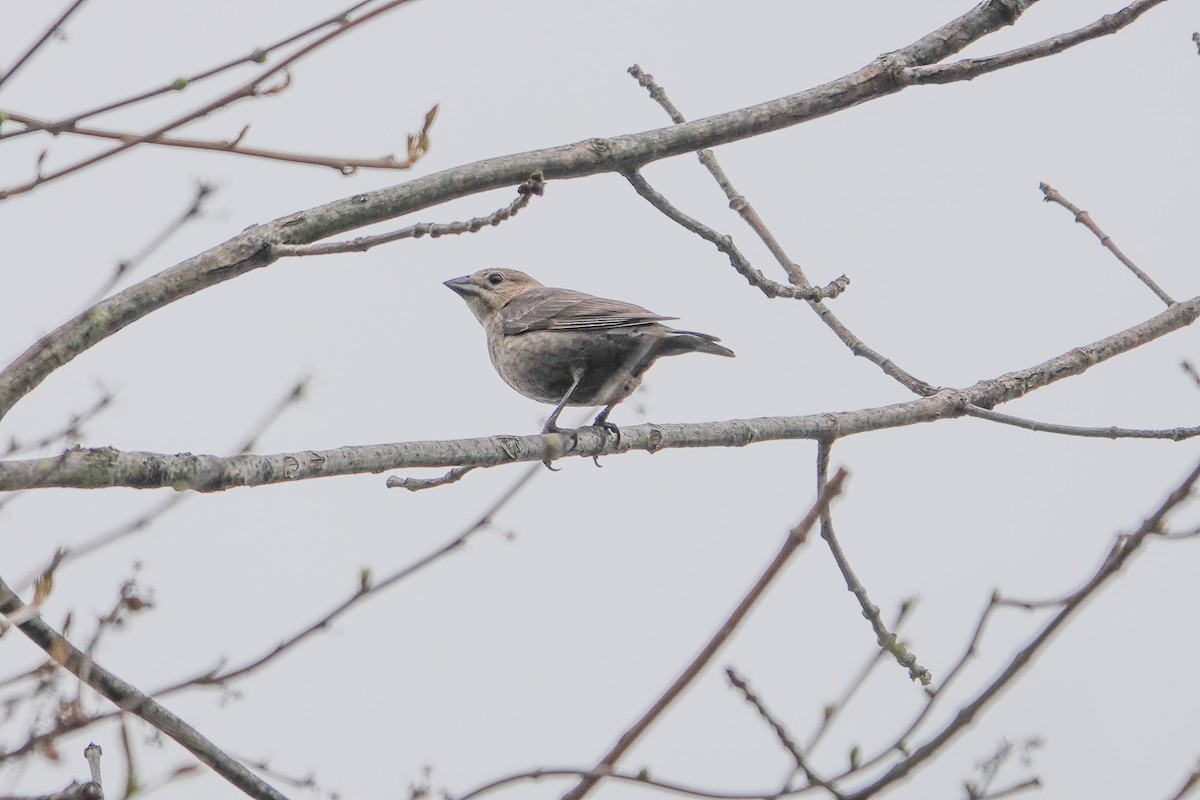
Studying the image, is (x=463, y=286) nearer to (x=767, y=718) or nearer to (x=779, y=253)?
(x=779, y=253)

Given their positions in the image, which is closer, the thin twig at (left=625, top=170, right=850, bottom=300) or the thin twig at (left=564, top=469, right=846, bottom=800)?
the thin twig at (left=564, top=469, right=846, bottom=800)

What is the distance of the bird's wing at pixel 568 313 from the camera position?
6.55 m

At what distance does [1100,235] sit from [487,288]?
165 inches

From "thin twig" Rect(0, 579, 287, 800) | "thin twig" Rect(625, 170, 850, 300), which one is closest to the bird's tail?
"thin twig" Rect(625, 170, 850, 300)

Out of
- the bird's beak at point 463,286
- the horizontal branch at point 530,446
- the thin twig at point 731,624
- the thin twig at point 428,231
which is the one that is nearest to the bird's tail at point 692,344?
the horizontal branch at point 530,446

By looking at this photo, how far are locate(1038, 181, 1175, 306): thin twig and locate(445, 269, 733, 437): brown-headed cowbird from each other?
166cm

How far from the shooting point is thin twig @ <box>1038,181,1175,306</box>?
4891mm

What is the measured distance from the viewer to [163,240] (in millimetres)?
2404

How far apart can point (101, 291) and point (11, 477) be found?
0.37m

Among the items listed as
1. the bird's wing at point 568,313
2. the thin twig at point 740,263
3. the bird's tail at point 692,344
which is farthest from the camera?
the bird's wing at point 568,313

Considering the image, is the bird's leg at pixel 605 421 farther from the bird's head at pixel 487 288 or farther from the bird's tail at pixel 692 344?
the bird's head at pixel 487 288

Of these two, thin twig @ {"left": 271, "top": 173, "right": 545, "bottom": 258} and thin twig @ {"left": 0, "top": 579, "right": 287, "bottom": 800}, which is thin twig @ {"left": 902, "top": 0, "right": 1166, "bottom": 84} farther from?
thin twig @ {"left": 0, "top": 579, "right": 287, "bottom": 800}

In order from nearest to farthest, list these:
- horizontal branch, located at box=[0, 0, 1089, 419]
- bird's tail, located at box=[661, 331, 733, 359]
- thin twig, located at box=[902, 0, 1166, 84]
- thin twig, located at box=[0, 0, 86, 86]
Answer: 1. thin twig, located at box=[0, 0, 86, 86]
2. horizontal branch, located at box=[0, 0, 1089, 419]
3. thin twig, located at box=[902, 0, 1166, 84]
4. bird's tail, located at box=[661, 331, 733, 359]

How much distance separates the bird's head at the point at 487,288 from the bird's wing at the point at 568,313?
64 cm
